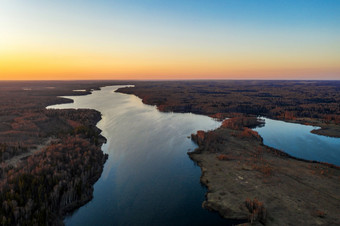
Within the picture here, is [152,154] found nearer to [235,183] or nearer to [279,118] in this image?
[235,183]

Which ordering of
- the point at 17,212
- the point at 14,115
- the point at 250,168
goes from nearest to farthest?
1. the point at 17,212
2. the point at 250,168
3. the point at 14,115

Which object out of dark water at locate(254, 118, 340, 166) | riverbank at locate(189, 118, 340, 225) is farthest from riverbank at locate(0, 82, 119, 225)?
dark water at locate(254, 118, 340, 166)

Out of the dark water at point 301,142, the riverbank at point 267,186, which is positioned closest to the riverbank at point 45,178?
the riverbank at point 267,186

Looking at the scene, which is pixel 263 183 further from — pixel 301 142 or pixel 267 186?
pixel 301 142

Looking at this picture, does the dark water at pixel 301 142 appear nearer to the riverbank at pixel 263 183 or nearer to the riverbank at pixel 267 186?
the riverbank at pixel 263 183

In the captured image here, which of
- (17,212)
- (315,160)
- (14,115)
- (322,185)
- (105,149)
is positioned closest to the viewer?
(17,212)

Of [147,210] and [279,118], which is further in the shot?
[279,118]

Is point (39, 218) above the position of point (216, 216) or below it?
above

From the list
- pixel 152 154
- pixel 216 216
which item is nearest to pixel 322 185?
pixel 216 216
